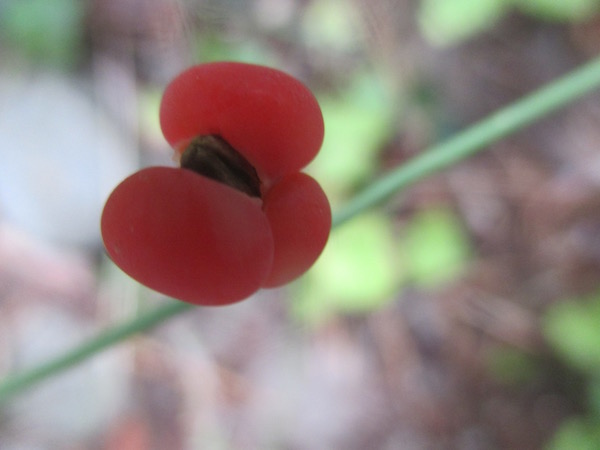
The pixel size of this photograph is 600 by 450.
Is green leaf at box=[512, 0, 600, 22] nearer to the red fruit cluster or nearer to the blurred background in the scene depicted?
the blurred background

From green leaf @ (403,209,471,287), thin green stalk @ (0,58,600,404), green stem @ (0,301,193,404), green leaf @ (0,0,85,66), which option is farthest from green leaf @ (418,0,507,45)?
green stem @ (0,301,193,404)

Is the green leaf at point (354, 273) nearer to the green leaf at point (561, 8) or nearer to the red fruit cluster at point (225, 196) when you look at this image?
the green leaf at point (561, 8)

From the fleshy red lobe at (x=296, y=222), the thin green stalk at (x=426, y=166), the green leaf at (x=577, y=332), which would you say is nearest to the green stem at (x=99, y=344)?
the thin green stalk at (x=426, y=166)

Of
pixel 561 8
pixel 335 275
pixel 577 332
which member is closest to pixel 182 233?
pixel 335 275

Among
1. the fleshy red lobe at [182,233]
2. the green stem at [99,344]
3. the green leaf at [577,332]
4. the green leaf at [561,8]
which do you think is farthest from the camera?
the green leaf at [561,8]

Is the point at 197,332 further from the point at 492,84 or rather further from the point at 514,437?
the point at 492,84
